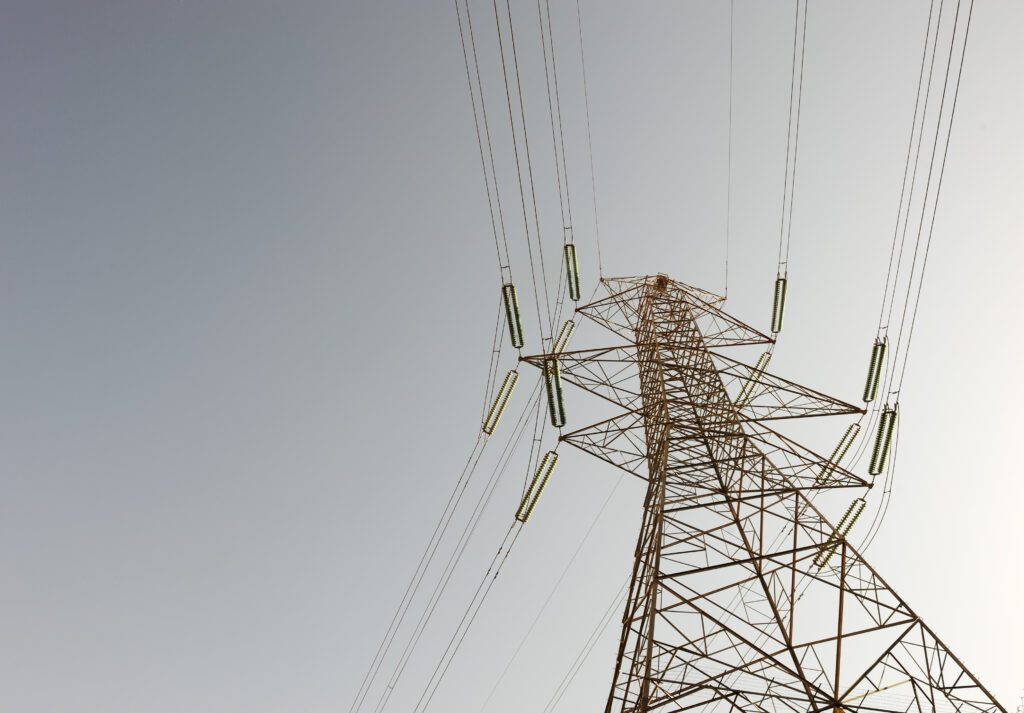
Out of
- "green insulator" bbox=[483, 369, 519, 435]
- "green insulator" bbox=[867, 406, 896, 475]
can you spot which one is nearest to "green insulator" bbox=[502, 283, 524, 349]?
"green insulator" bbox=[483, 369, 519, 435]

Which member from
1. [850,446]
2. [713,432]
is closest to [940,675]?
[713,432]

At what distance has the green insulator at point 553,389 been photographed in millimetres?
11719

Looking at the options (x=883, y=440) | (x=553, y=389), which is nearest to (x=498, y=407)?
(x=553, y=389)

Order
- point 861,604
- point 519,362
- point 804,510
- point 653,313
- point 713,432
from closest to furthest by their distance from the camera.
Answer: point 861,604, point 804,510, point 713,432, point 519,362, point 653,313

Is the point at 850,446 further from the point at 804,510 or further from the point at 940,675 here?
the point at 940,675

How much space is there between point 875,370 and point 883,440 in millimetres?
1847

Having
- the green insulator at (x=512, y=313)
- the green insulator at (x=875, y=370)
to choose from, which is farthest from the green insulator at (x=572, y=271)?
the green insulator at (x=875, y=370)

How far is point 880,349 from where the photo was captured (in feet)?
40.7

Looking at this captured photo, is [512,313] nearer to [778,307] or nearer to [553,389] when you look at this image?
[553,389]

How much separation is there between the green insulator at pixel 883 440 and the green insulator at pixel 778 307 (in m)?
4.47

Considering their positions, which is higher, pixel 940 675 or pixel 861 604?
pixel 861 604

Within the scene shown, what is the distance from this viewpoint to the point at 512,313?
12695 millimetres

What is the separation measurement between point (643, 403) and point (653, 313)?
3.73 m

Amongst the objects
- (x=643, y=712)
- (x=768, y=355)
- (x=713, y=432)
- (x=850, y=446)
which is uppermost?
(x=768, y=355)
